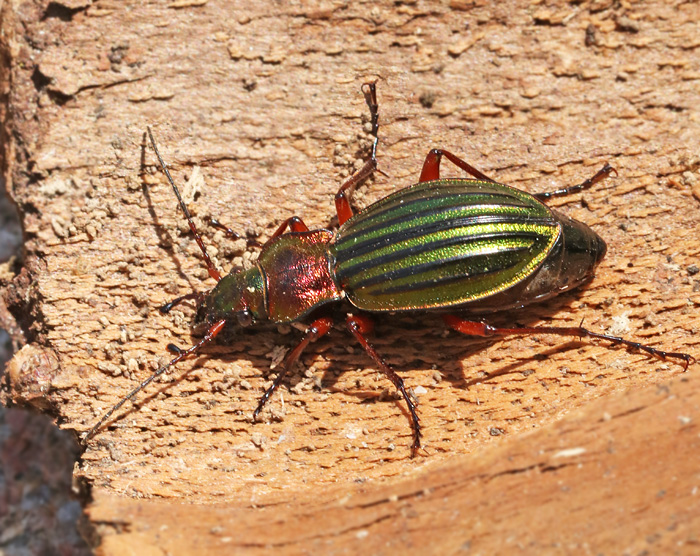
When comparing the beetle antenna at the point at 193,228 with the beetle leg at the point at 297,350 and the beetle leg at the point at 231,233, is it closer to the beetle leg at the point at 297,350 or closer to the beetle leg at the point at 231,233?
the beetle leg at the point at 231,233

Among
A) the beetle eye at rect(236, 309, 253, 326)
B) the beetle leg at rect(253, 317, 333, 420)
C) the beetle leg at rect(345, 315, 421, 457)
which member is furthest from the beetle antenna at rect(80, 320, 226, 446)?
the beetle leg at rect(345, 315, 421, 457)

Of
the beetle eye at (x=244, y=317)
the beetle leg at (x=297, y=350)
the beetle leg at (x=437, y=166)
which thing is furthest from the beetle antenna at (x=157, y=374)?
the beetle leg at (x=437, y=166)

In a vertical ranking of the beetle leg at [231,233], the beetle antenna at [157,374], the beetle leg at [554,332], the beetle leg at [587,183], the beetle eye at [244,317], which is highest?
the beetle leg at [587,183]

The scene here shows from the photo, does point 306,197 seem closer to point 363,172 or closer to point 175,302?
point 363,172

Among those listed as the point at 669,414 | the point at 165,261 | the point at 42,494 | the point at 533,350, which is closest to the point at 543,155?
the point at 533,350

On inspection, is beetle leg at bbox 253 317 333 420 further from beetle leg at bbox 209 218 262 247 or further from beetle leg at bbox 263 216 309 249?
beetle leg at bbox 209 218 262 247

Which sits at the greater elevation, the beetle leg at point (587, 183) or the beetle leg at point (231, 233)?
the beetle leg at point (587, 183)

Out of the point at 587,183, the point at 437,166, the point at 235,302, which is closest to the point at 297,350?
the point at 235,302
